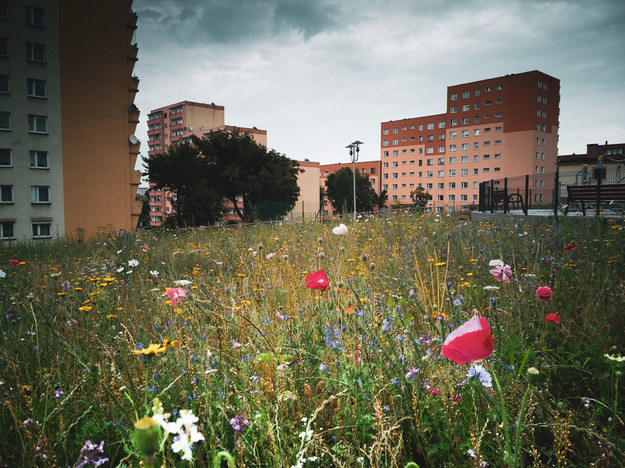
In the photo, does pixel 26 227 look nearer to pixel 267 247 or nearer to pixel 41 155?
pixel 41 155

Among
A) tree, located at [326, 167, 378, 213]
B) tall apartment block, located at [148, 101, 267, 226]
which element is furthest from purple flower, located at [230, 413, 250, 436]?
tall apartment block, located at [148, 101, 267, 226]

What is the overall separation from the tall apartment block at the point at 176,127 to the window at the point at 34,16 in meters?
47.8

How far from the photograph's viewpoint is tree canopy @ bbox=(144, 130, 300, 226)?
3247cm

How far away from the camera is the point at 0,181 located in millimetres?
25047

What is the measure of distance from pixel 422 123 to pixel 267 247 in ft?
273

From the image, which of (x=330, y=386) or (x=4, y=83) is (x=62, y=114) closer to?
(x=4, y=83)

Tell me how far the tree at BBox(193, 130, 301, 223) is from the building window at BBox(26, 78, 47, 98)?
13.1m

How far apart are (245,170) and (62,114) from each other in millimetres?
16105

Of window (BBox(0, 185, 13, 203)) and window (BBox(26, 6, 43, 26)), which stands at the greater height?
window (BBox(26, 6, 43, 26))

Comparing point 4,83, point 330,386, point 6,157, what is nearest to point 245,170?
point 6,157

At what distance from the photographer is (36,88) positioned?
25.5m

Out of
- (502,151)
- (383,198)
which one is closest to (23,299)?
(502,151)

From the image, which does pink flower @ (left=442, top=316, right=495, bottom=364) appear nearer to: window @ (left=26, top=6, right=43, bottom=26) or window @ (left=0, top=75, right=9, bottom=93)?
window @ (left=0, top=75, right=9, bottom=93)

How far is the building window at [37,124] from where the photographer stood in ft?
83.4
